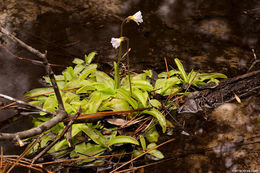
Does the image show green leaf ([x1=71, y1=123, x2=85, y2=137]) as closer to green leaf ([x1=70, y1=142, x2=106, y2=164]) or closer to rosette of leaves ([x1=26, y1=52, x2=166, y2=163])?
rosette of leaves ([x1=26, y1=52, x2=166, y2=163])

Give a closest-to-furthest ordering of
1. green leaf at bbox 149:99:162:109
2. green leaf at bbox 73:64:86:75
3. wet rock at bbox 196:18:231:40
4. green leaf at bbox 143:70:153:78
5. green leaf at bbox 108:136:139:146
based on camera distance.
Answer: green leaf at bbox 108:136:139:146, green leaf at bbox 149:99:162:109, green leaf at bbox 143:70:153:78, green leaf at bbox 73:64:86:75, wet rock at bbox 196:18:231:40

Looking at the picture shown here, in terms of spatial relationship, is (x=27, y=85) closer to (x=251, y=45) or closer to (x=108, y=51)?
(x=108, y=51)

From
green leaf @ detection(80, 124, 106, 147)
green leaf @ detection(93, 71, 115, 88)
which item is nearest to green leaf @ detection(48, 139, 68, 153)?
green leaf @ detection(80, 124, 106, 147)

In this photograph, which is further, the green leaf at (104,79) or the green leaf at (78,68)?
the green leaf at (78,68)

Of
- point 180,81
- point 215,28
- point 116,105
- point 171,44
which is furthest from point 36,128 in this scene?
Answer: point 215,28

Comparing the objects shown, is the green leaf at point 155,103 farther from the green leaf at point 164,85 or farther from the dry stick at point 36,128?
the dry stick at point 36,128

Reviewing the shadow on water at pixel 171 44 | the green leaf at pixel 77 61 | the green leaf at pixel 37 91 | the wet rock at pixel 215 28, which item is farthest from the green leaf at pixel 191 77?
the green leaf at pixel 37 91
